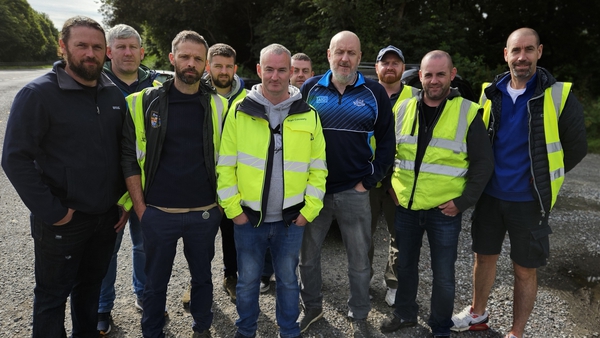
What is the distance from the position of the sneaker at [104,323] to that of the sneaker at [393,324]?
2.22m

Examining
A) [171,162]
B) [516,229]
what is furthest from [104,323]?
[516,229]

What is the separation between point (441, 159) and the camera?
2.92m

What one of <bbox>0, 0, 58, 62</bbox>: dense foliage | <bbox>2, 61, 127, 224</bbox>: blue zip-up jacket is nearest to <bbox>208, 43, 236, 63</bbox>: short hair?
<bbox>2, 61, 127, 224</bbox>: blue zip-up jacket

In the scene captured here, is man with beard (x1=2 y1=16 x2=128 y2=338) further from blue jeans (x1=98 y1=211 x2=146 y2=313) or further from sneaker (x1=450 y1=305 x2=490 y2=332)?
sneaker (x1=450 y1=305 x2=490 y2=332)

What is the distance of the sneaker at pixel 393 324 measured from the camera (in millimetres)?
3195

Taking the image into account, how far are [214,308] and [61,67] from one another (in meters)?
2.29

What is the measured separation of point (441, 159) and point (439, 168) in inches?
2.7

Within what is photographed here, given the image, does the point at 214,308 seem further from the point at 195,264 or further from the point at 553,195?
the point at 553,195

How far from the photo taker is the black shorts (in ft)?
9.57

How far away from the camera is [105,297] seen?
10.2ft

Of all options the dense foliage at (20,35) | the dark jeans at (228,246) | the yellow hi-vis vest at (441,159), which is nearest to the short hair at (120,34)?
the dark jeans at (228,246)

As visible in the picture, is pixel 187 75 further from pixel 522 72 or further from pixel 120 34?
pixel 522 72

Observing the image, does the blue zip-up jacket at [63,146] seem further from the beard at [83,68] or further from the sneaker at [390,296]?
the sneaker at [390,296]

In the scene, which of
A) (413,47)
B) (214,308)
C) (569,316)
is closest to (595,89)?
(413,47)
